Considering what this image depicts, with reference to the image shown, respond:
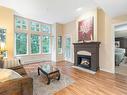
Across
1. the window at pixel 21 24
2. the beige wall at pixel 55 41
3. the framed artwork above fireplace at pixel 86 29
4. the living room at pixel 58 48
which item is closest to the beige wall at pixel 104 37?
the living room at pixel 58 48

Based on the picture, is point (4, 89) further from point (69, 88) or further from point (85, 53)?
point (85, 53)

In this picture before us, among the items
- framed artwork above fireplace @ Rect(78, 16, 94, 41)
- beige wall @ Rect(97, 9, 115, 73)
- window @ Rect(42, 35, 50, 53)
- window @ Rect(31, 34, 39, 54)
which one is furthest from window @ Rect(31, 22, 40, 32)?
beige wall @ Rect(97, 9, 115, 73)

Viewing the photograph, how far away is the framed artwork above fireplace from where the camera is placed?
5453mm

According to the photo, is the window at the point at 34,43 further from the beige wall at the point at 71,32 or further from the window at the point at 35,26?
the beige wall at the point at 71,32

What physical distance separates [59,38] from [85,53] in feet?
10.9

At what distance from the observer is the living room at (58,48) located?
9.97 feet

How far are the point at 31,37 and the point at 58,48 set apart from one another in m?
2.32

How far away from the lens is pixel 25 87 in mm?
1718

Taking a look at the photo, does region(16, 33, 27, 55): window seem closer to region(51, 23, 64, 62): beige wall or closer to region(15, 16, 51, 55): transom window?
region(15, 16, 51, 55): transom window

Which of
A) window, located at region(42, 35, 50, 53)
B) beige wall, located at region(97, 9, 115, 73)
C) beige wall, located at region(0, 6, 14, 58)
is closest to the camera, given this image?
beige wall, located at region(97, 9, 115, 73)

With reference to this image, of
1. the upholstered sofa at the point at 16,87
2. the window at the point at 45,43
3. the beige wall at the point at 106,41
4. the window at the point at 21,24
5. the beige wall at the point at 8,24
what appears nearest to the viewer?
the upholstered sofa at the point at 16,87

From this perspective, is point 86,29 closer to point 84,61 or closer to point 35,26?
point 84,61

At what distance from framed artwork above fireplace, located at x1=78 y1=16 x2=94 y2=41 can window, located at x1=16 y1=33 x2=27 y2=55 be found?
12.5ft

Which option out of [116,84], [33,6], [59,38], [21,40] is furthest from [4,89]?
[59,38]
